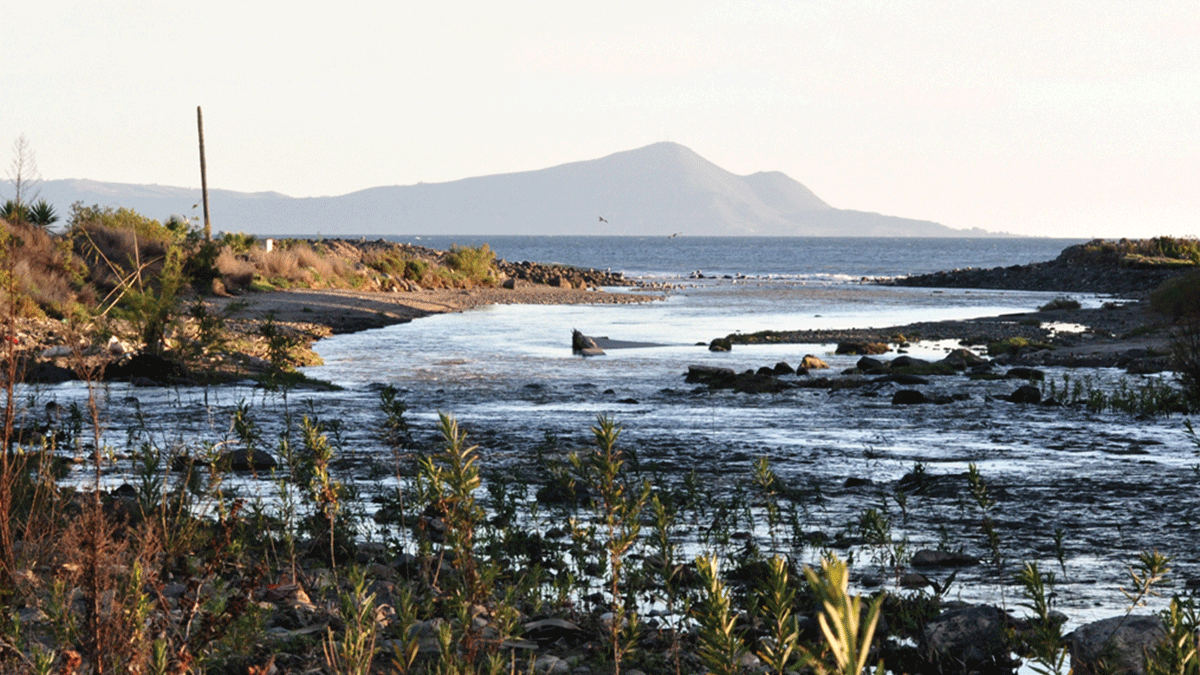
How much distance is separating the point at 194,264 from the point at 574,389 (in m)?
16.3

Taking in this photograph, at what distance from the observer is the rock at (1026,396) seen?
42.1ft

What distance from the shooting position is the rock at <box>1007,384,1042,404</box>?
12844 mm

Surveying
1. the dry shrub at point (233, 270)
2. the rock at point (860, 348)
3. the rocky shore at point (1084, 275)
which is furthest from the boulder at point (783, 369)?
the rocky shore at point (1084, 275)

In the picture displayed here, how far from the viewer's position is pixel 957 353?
1764 cm

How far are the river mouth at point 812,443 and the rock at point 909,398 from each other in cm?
20

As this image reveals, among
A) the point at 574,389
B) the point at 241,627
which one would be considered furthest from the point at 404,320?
the point at 241,627

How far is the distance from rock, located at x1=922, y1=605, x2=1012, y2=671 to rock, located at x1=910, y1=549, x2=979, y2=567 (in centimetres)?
117

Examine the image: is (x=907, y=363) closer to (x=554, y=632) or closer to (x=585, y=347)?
(x=585, y=347)

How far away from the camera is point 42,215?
25.4 m

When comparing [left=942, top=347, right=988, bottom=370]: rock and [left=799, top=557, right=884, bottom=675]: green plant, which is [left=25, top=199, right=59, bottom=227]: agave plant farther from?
[left=799, top=557, right=884, bottom=675]: green plant

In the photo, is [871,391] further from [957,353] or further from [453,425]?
[453,425]

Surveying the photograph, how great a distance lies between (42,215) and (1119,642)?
89.4 ft

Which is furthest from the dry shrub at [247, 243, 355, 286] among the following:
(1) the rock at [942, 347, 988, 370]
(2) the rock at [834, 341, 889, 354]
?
(1) the rock at [942, 347, 988, 370]

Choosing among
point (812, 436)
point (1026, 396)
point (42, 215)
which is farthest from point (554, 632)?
A: point (42, 215)
